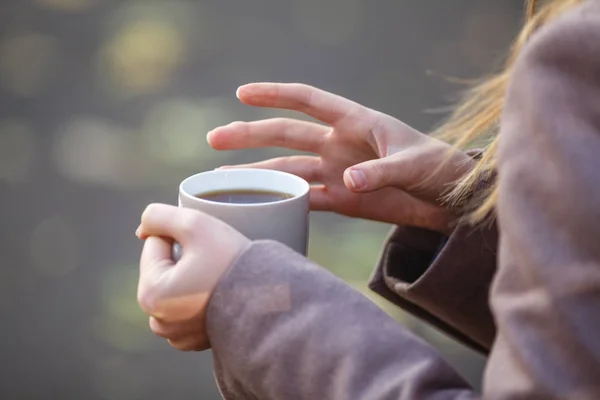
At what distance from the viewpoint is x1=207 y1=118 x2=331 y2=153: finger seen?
826mm

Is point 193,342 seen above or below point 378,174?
below

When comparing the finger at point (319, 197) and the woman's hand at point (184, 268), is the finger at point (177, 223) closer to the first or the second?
the woman's hand at point (184, 268)

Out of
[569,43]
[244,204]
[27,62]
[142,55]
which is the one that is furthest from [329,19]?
[569,43]

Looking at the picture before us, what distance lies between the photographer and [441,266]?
0.73 m

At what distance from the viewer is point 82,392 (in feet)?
4.64

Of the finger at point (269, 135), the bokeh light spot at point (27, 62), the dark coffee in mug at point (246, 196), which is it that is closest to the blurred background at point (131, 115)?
the bokeh light spot at point (27, 62)

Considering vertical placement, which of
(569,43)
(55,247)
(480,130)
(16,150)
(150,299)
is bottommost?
(55,247)

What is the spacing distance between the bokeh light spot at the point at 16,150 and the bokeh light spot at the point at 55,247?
10cm

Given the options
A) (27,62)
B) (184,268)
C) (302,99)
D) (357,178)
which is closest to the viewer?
(184,268)

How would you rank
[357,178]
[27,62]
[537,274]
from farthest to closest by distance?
[27,62] < [357,178] < [537,274]

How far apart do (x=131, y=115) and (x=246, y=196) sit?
697mm

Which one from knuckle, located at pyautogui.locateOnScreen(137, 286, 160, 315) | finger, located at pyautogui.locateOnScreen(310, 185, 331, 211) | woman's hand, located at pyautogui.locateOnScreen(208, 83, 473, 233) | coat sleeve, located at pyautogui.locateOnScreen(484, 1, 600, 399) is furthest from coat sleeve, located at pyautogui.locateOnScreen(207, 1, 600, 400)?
finger, located at pyautogui.locateOnScreen(310, 185, 331, 211)

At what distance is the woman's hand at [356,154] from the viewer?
0.74 meters

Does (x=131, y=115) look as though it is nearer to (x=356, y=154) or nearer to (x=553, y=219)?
(x=356, y=154)
